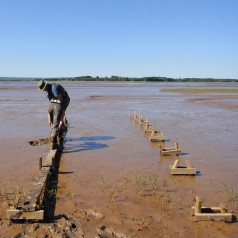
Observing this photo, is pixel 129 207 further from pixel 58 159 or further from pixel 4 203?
pixel 58 159

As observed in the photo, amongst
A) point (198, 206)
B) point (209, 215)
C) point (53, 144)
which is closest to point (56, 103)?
point (53, 144)

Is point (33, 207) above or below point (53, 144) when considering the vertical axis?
below

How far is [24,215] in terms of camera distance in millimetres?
5281

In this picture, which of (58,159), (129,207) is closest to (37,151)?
(58,159)

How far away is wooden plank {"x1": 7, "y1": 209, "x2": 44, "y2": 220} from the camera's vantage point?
5285 millimetres

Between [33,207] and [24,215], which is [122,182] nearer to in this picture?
[33,207]

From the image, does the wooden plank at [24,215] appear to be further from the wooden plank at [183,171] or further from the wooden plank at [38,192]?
the wooden plank at [183,171]

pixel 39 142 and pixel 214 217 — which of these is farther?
pixel 39 142

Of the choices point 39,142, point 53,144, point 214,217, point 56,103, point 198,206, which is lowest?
point 39,142

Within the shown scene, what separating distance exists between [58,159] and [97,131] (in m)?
5.36

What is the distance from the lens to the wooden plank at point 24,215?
5.29 meters

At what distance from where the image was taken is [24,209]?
531 cm

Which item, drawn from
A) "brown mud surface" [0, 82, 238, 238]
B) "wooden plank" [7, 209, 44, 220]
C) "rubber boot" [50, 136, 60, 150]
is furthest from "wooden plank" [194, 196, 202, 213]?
"rubber boot" [50, 136, 60, 150]

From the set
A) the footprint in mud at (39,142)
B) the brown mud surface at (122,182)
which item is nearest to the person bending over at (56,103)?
the brown mud surface at (122,182)
